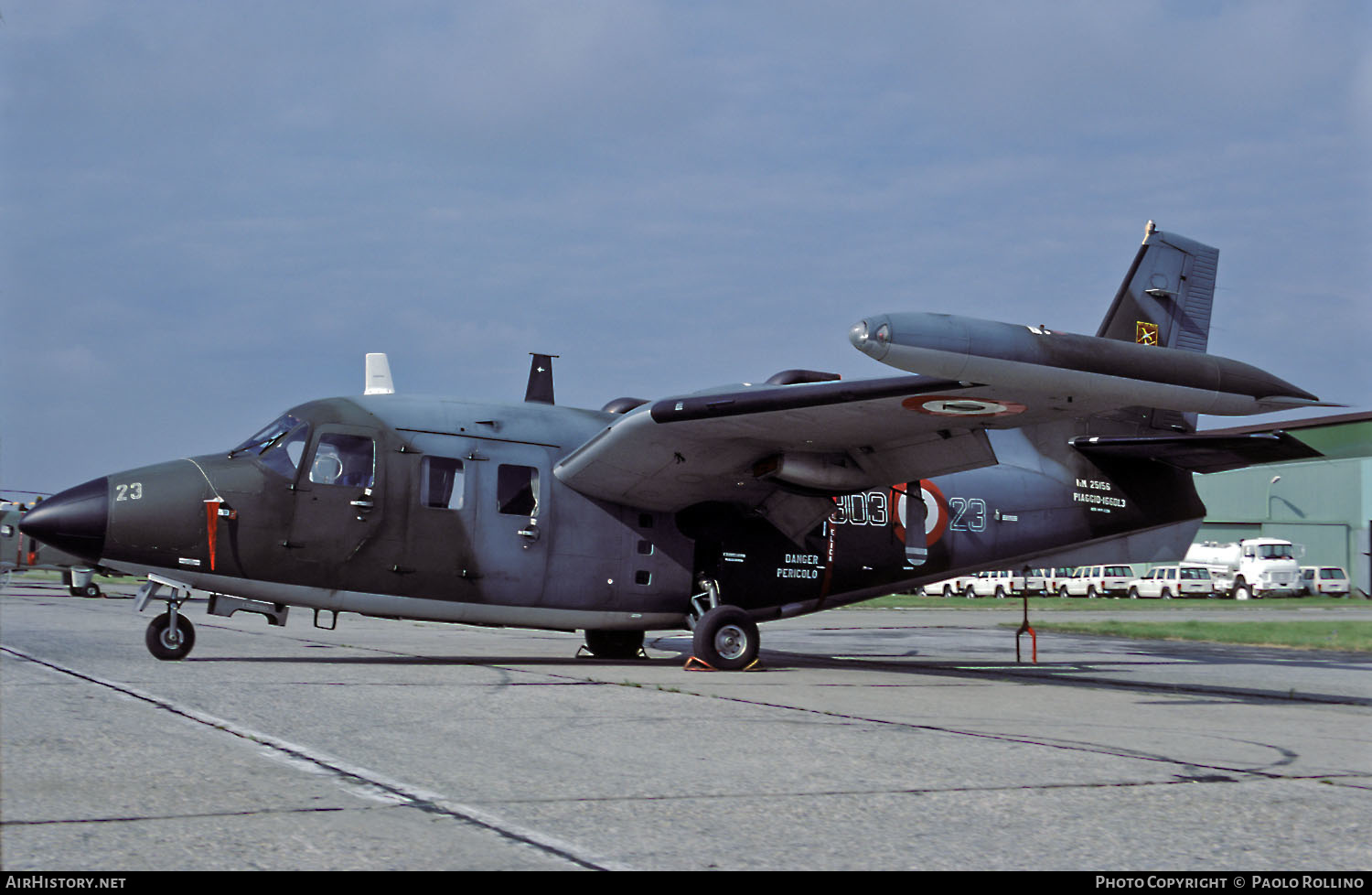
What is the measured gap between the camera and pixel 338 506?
13.4 meters

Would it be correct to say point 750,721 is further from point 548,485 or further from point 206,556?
point 206,556

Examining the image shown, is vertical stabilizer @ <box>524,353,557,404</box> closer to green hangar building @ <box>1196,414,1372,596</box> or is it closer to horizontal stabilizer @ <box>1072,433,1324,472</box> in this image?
horizontal stabilizer @ <box>1072,433,1324,472</box>

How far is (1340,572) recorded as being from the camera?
5459 centimetres

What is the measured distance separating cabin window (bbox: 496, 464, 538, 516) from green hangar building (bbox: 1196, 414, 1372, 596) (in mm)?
57256

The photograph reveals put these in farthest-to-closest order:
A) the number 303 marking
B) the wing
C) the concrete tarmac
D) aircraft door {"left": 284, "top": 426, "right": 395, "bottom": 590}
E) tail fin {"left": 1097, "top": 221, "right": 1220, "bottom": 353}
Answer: tail fin {"left": 1097, "top": 221, "right": 1220, "bottom": 353}, aircraft door {"left": 284, "top": 426, "right": 395, "bottom": 590}, the number 303 marking, the wing, the concrete tarmac

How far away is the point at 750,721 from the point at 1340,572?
54827 mm

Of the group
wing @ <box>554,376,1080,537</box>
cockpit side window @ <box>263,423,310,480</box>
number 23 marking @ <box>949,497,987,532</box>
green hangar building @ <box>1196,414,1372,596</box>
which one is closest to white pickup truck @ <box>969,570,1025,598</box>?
green hangar building @ <box>1196,414,1372,596</box>

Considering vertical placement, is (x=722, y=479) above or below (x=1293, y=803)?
above

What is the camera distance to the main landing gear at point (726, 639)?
46.0 ft

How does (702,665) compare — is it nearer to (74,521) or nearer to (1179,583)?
(74,521)

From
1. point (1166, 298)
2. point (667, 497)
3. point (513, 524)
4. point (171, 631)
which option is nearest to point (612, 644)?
point (667, 497)

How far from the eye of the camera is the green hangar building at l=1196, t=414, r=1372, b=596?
216ft

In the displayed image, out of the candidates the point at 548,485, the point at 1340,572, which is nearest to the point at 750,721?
the point at 548,485

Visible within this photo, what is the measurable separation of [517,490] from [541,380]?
2.08m
